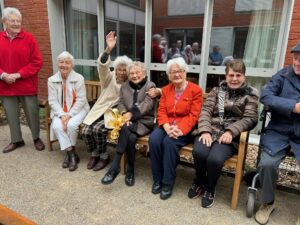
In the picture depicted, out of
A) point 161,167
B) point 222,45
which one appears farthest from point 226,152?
point 222,45

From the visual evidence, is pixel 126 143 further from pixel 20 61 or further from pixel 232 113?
pixel 20 61

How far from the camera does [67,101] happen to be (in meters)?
2.98

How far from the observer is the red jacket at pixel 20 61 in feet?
9.78

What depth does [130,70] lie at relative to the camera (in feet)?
8.59

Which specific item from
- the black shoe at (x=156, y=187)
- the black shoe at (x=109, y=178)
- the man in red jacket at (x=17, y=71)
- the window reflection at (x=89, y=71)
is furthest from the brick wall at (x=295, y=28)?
the window reflection at (x=89, y=71)

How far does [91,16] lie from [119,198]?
3.49 meters

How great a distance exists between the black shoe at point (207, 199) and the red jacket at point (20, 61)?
8.15 feet

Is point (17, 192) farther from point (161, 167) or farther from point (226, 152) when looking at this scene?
point (226, 152)

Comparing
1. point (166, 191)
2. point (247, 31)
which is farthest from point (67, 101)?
point (247, 31)

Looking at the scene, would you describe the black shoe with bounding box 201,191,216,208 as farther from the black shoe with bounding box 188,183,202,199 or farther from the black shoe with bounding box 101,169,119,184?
the black shoe with bounding box 101,169,119,184

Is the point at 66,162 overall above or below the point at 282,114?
below

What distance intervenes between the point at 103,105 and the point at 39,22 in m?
2.72

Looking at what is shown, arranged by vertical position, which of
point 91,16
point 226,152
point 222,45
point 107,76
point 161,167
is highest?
point 91,16

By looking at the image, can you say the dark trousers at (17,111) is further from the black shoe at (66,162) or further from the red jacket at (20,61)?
the black shoe at (66,162)
